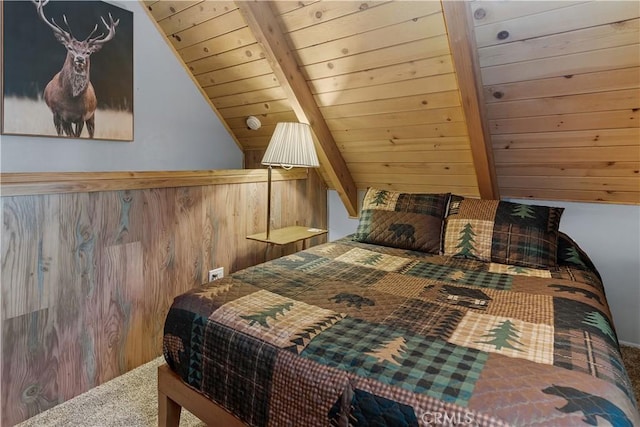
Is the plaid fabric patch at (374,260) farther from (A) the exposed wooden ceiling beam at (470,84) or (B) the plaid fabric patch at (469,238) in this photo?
(A) the exposed wooden ceiling beam at (470,84)

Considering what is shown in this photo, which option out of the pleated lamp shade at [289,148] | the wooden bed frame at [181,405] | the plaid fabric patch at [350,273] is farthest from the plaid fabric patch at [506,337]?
the pleated lamp shade at [289,148]

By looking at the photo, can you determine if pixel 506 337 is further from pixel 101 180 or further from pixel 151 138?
pixel 151 138

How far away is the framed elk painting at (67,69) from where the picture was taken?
6.14 ft

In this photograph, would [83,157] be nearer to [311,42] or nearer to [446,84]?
[311,42]

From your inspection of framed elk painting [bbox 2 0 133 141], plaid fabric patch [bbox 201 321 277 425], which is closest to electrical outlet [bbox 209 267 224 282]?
framed elk painting [bbox 2 0 133 141]

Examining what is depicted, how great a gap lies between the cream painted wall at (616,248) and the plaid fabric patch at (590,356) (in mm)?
1488

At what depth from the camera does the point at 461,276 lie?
172 cm

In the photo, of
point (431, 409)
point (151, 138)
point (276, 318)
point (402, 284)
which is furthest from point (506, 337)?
point (151, 138)

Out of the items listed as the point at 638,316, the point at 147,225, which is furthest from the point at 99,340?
the point at 638,316

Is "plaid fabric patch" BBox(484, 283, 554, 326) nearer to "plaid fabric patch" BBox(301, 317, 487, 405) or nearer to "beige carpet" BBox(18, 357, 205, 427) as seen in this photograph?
"plaid fabric patch" BBox(301, 317, 487, 405)

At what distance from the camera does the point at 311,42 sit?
6.81ft

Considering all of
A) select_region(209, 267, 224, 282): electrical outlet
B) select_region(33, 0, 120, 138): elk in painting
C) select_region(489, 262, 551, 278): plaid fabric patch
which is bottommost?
select_region(209, 267, 224, 282): electrical outlet

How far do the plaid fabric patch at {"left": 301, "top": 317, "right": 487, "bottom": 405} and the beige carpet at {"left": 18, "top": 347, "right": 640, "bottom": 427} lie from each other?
94cm

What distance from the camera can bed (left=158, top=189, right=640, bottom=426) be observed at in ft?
2.82
